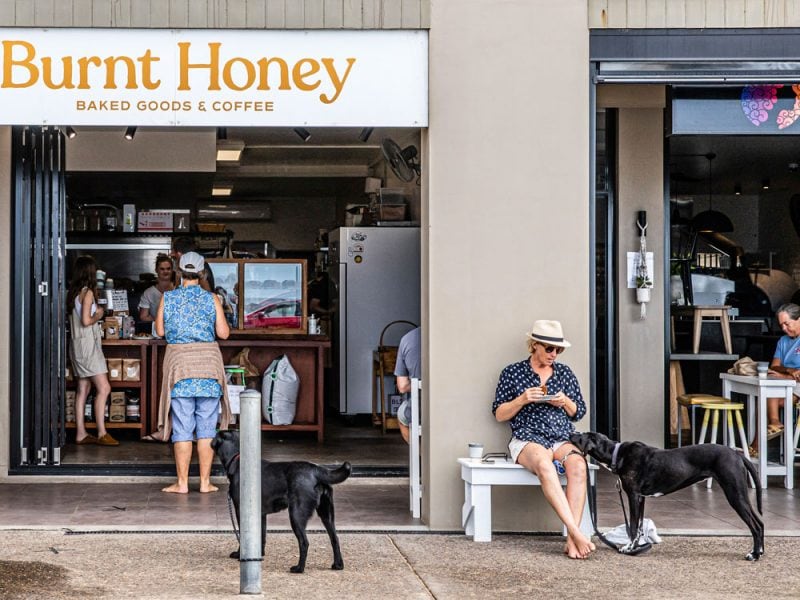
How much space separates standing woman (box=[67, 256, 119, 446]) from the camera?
10.0m

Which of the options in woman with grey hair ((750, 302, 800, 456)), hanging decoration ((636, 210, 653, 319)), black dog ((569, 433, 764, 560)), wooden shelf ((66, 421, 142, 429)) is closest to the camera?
black dog ((569, 433, 764, 560))

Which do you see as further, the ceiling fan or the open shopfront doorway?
the ceiling fan

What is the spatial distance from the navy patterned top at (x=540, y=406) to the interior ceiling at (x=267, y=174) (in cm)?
699

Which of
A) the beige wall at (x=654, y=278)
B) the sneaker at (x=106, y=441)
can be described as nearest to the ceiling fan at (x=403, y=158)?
the beige wall at (x=654, y=278)

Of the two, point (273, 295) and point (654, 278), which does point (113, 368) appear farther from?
point (654, 278)

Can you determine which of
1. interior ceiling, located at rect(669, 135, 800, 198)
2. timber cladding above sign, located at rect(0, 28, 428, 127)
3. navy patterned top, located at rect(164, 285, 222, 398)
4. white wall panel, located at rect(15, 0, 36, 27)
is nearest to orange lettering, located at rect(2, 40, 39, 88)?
timber cladding above sign, located at rect(0, 28, 428, 127)

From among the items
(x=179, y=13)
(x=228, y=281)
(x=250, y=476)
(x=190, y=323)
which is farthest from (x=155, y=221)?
(x=250, y=476)

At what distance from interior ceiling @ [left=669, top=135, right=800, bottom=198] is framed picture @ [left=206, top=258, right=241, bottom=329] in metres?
4.39

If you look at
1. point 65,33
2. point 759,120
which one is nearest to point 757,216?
point 759,120

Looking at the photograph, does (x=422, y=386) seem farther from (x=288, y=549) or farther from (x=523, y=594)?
(x=523, y=594)

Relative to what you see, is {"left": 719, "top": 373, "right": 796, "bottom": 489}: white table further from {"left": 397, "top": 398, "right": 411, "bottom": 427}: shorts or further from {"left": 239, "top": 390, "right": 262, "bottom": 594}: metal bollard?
{"left": 239, "top": 390, "right": 262, "bottom": 594}: metal bollard

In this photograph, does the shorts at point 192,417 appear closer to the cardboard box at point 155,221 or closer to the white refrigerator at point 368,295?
the white refrigerator at point 368,295

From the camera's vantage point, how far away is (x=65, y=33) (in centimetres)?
694

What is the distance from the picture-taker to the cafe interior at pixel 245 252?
10273 millimetres
